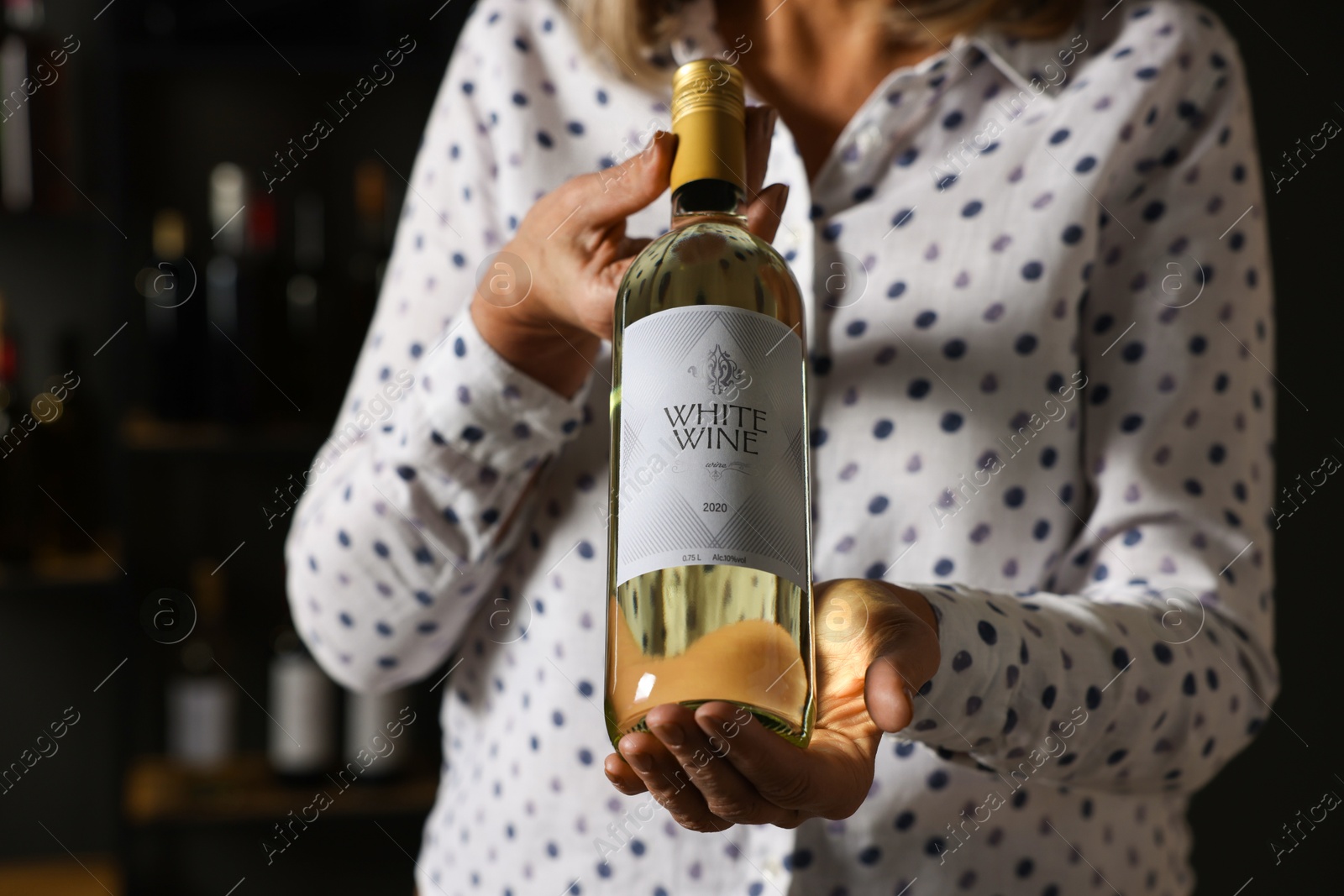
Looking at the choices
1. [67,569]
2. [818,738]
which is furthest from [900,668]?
[67,569]

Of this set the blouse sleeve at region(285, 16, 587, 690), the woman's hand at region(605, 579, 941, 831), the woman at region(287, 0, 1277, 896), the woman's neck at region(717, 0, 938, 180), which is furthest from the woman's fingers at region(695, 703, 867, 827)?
the woman's neck at region(717, 0, 938, 180)

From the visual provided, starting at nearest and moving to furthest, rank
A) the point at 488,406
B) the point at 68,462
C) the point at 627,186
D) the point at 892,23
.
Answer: the point at 627,186
the point at 488,406
the point at 892,23
the point at 68,462

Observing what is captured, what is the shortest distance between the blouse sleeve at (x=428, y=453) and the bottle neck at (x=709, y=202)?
0.50ft

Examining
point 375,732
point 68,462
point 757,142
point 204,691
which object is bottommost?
point 375,732

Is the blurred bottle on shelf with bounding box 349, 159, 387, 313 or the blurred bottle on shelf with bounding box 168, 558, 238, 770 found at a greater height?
the blurred bottle on shelf with bounding box 349, 159, 387, 313

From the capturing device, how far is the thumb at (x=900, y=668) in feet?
1.36

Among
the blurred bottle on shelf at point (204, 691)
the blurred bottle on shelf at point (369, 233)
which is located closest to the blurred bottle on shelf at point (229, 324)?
the blurred bottle on shelf at point (369, 233)

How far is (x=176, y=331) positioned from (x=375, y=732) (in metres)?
0.62

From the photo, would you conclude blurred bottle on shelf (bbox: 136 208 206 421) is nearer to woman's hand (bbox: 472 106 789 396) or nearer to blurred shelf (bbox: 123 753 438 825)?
blurred shelf (bbox: 123 753 438 825)

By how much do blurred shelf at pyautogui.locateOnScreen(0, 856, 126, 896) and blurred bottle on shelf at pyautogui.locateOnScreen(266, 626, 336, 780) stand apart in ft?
0.86

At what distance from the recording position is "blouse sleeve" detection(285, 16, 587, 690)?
2.07 ft

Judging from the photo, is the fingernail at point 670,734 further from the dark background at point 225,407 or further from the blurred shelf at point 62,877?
the blurred shelf at point 62,877

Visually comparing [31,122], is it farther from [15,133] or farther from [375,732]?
[375,732]

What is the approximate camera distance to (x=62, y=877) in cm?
152
